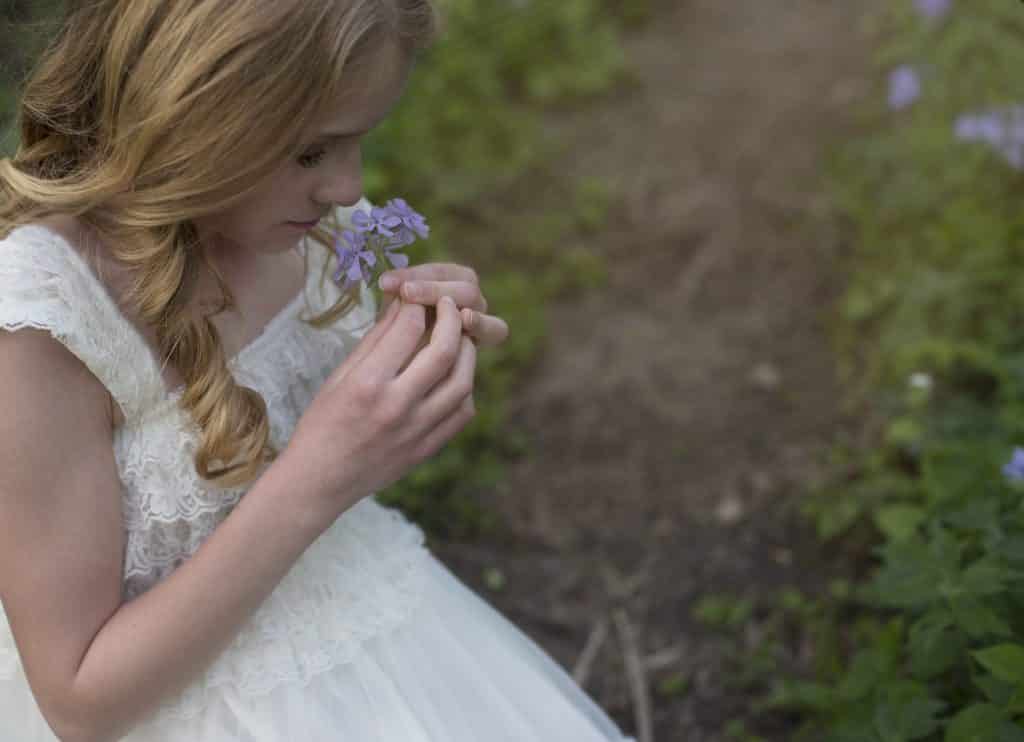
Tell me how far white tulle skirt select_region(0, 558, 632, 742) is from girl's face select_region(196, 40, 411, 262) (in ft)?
1.78

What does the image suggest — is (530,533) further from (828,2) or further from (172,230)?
(828,2)

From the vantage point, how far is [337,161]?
1.34 m

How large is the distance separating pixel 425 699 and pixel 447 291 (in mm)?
531

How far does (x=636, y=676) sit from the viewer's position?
2.38 m

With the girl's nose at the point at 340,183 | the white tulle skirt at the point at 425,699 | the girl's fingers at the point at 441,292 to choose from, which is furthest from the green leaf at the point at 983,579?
the girl's nose at the point at 340,183

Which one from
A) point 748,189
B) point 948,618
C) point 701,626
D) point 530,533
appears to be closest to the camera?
point 948,618

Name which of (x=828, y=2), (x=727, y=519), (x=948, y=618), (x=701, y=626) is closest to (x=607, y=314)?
(x=727, y=519)

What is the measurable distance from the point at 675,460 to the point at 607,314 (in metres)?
0.63

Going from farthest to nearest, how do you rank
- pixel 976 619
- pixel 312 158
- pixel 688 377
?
pixel 688 377 < pixel 976 619 < pixel 312 158

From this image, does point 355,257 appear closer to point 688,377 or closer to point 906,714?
point 906,714

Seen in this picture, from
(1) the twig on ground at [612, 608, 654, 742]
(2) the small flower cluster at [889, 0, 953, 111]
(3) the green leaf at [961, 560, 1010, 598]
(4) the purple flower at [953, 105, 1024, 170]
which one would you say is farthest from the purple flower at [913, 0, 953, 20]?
(3) the green leaf at [961, 560, 1010, 598]

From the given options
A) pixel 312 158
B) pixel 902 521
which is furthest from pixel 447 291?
pixel 902 521

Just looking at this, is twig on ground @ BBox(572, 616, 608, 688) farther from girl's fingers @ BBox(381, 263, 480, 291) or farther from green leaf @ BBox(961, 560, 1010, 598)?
girl's fingers @ BBox(381, 263, 480, 291)

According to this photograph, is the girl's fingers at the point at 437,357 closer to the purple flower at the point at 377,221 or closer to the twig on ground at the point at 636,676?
the purple flower at the point at 377,221
